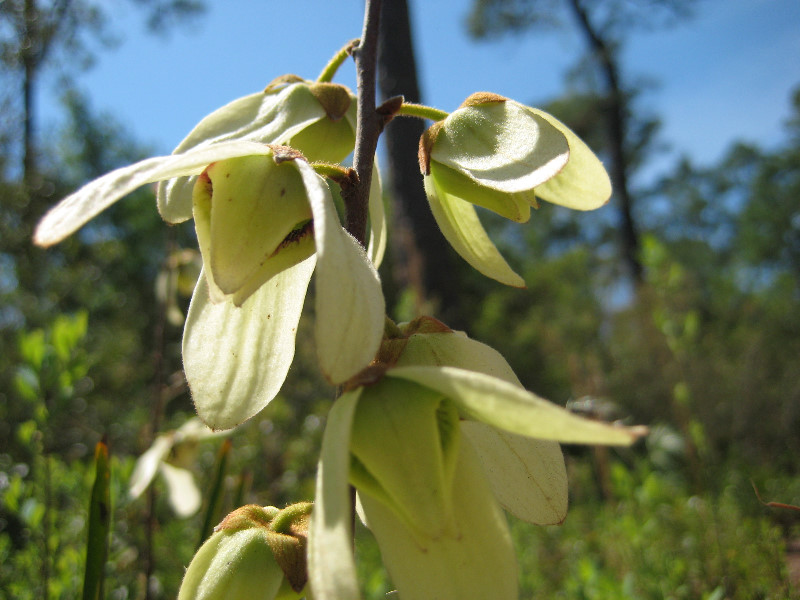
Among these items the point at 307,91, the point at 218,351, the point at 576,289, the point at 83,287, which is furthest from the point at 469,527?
the point at 576,289

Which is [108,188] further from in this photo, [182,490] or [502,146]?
[182,490]

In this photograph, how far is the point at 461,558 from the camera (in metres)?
0.33

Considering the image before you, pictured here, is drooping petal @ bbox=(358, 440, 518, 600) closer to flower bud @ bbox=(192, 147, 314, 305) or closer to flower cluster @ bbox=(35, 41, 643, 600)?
flower cluster @ bbox=(35, 41, 643, 600)

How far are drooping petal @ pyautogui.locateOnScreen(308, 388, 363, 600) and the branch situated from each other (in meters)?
0.16

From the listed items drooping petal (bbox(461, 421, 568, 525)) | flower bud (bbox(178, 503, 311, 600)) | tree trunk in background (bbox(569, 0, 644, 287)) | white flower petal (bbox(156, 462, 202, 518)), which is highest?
flower bud (bbox(178, 503, 311, 600))

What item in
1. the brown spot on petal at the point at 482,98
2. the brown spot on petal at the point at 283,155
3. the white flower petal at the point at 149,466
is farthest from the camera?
the white flower petal at the point at 149,466

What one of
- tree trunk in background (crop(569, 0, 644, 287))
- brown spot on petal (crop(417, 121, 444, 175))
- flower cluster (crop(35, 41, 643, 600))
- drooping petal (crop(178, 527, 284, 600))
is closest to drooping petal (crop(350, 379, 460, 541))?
flower cluster (crop(35, 41, 643, 600))

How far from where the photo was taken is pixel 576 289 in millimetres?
6336

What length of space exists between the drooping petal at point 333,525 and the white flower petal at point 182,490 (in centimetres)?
86

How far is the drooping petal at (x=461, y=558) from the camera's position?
326 millimetres

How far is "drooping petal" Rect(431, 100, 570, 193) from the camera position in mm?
405

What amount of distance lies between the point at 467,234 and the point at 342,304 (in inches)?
10.1

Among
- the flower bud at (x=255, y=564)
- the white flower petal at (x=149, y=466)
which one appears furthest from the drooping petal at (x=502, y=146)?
the white flower petal at (x=149, y=466)

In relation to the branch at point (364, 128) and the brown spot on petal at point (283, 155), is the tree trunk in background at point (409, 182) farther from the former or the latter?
the brown spot on petal at point (283, 155)
